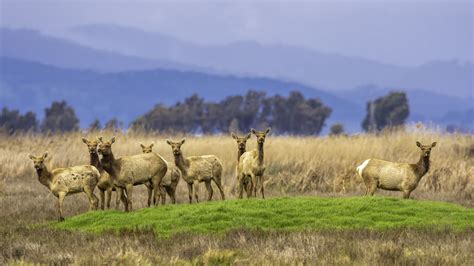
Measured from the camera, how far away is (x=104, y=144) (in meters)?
19.1

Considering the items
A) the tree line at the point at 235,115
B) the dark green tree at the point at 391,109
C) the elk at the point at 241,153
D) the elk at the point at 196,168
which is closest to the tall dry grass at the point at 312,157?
the elk at the point at 241,153

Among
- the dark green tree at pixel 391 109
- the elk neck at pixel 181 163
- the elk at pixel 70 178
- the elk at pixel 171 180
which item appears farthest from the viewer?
the dark green tree at pixel 391 109

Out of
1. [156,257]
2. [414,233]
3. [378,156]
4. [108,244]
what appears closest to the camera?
[156,257]

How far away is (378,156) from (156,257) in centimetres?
2132

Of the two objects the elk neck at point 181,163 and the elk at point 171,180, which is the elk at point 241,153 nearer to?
the elk neck at point 181,163

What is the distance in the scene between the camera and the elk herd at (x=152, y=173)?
63.2ft

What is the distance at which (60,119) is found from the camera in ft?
393

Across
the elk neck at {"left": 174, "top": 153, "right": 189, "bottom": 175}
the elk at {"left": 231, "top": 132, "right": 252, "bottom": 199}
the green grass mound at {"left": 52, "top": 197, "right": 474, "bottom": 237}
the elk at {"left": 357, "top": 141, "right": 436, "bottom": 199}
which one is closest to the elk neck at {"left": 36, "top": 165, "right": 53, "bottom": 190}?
the green grass mound at {"left": 52, "top": 197, "right": 474, "bottom": 237}

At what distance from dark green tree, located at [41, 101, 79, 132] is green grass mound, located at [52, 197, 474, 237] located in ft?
331

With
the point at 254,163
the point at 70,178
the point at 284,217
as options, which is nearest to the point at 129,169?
the point at 70,178

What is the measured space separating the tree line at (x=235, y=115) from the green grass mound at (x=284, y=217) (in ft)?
305

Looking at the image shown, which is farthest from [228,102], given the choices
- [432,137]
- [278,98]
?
[432,137]

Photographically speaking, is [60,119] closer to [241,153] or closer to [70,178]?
[241,153]

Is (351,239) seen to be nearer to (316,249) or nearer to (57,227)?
(316,249)
